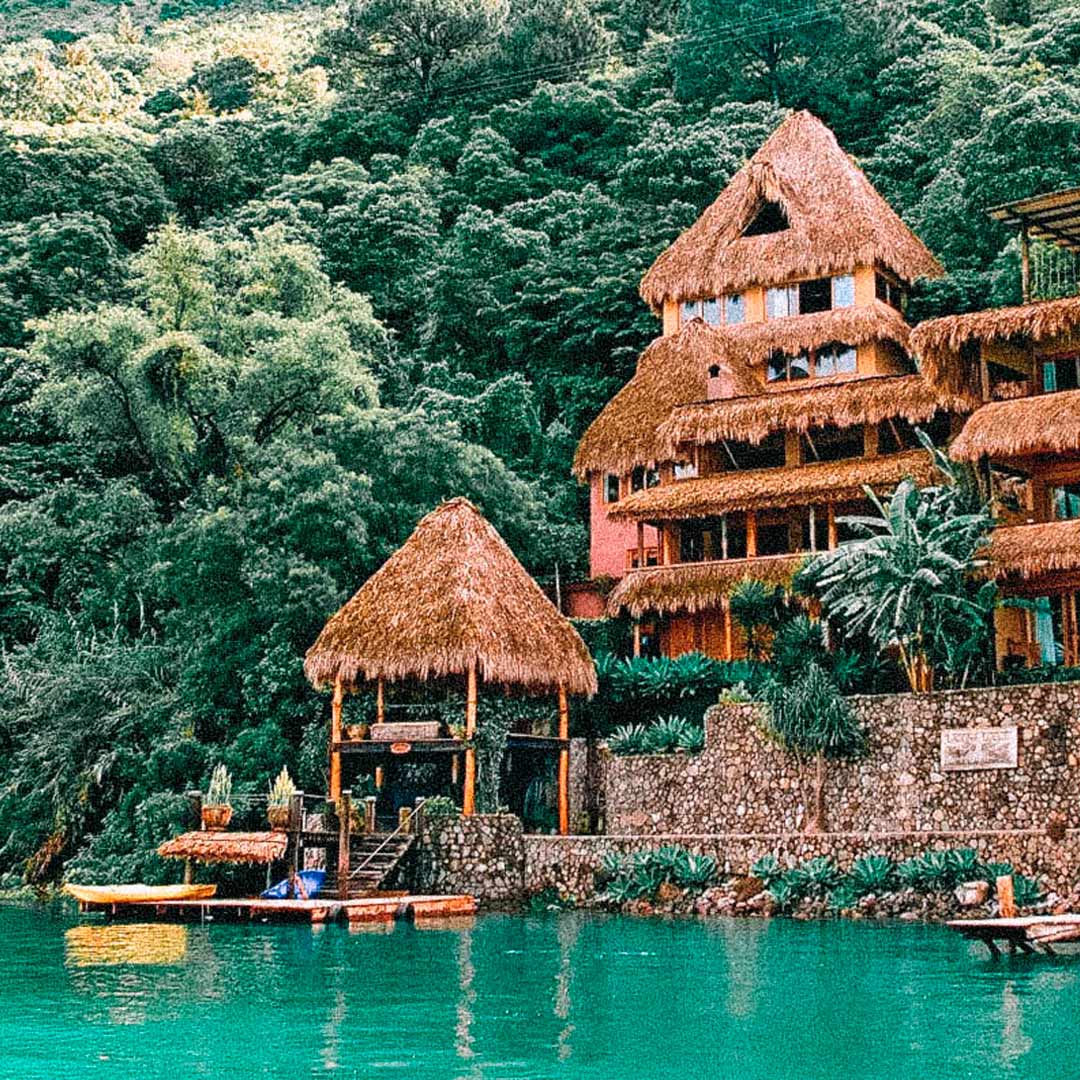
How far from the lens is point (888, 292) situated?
1652 inches

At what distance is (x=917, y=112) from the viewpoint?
54.3 m

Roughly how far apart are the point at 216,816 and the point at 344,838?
7.96ft

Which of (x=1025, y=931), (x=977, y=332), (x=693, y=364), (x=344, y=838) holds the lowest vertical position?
(x=1025, y=931)

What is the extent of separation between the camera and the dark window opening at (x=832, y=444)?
3616 centimetres

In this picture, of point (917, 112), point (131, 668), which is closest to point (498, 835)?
point (131, 668)

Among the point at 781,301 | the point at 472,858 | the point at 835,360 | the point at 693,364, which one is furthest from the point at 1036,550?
the point at 781,301

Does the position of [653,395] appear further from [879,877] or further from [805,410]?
[879,877]

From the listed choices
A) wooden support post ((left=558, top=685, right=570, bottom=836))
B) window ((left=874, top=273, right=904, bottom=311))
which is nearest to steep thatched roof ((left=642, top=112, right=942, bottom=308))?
window ((left=874, top=273, right=904, bottom=311))

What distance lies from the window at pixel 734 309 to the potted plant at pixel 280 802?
57.0 ft

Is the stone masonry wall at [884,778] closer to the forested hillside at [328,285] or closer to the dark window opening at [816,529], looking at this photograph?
the dark window opening at [816,529]

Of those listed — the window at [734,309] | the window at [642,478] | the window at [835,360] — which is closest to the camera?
the window at [642,478]

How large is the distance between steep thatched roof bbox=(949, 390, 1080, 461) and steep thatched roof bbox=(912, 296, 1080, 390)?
121 cm

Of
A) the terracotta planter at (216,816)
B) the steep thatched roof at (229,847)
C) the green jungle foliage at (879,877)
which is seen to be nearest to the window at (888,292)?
the green jungle foliage at (879,877)

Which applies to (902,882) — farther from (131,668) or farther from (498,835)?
(131,668)
